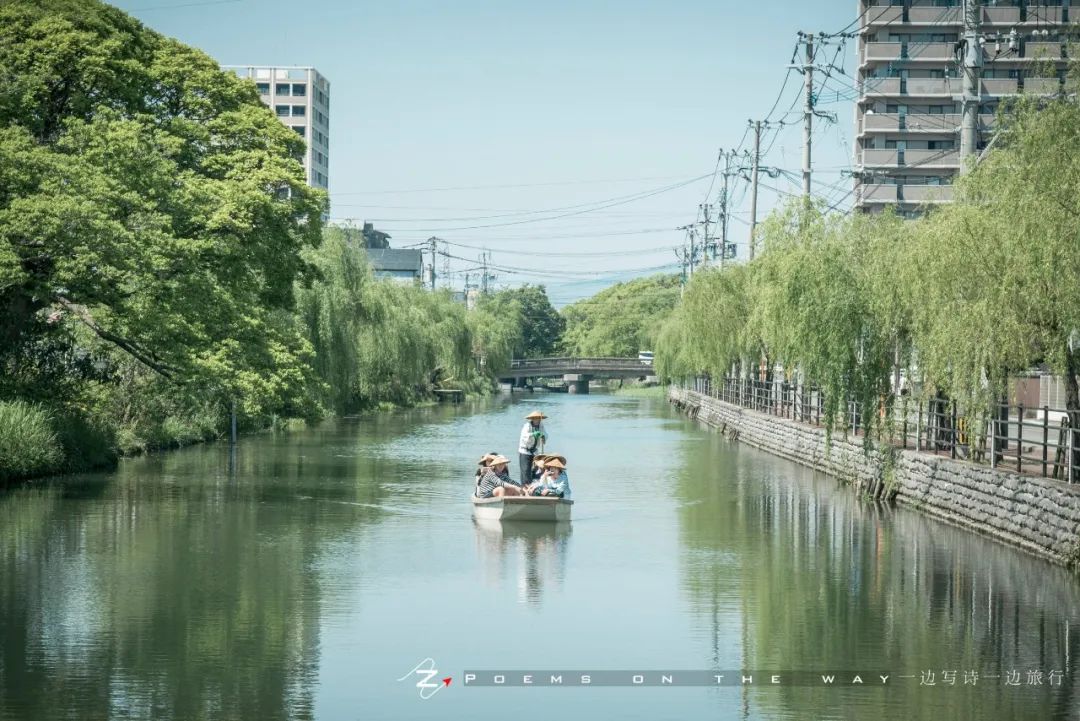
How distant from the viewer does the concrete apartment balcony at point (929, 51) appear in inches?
2977

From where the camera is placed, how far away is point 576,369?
9775cm

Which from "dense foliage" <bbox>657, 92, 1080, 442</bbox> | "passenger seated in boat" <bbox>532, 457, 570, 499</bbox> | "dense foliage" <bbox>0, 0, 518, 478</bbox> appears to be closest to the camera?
"dense foliage" <bbox>657, 92, 1080, 442</bbox>

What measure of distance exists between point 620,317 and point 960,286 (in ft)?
361

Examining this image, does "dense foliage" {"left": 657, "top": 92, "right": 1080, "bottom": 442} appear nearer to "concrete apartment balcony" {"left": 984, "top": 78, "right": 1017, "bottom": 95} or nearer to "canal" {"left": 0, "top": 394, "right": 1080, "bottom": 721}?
"canal" {"left": 0, "top": 394, "right": 1080, "bottom": 721}

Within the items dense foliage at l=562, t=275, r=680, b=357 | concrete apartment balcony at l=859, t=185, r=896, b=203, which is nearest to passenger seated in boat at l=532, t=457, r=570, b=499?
→ concrete apartment balcony at l=859, t=185, r=896, b=203

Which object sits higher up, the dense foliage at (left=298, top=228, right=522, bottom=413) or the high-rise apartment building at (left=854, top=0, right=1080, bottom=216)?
the high-rise apartment building at (left=854, top=0, right=1080, bottom=216)

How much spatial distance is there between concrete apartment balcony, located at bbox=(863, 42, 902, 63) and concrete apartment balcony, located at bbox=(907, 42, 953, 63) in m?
0.72

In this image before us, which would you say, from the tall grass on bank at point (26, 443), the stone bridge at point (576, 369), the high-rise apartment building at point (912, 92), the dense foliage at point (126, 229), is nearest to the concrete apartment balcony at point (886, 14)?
the high-rise apartment building at point (912, 92)

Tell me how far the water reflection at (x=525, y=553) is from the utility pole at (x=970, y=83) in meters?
8.40

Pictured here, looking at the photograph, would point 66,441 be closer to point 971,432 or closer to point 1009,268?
point 971,432

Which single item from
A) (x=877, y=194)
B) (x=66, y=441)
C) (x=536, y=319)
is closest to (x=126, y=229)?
(x=66, y=441)

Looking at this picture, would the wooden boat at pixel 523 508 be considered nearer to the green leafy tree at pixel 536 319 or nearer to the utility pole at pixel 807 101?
the utility pole at pixel 807 101

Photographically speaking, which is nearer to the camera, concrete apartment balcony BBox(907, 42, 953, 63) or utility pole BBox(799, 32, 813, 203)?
utility pole BBox(799, 32, 813, 203)

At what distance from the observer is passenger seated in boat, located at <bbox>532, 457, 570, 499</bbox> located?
21.7m
